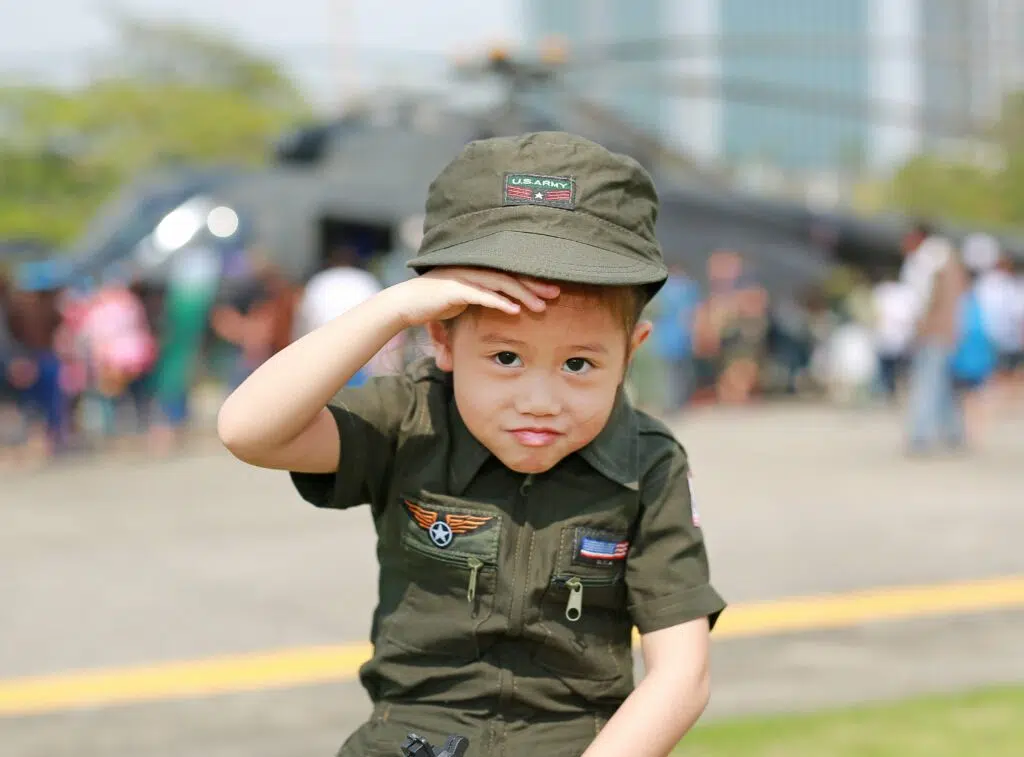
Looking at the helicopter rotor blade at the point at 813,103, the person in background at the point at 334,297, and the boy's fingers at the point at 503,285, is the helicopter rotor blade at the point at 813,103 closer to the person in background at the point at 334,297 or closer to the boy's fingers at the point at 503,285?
the person in background at the point at 334,297

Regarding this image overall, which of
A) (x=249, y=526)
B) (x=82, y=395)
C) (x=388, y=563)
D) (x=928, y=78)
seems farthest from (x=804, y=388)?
(x=928, y=78)

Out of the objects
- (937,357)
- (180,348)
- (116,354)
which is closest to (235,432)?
(937,357)

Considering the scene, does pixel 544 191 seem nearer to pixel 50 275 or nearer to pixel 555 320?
pixel 555 320

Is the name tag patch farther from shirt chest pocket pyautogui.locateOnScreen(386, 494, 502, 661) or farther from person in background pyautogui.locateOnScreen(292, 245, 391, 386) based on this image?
person in background pyautogui.locateOnScreen(292, 245, 391, 386)

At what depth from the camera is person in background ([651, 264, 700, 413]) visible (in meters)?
13.8

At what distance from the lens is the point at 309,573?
6.64 m

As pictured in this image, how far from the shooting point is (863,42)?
11867 mm

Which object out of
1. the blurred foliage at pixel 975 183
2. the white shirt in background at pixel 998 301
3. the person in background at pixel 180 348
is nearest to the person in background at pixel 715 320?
the white shirt in background at pixel 998 301

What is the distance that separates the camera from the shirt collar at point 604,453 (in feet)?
6.50

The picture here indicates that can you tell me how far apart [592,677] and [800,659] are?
3235 mm

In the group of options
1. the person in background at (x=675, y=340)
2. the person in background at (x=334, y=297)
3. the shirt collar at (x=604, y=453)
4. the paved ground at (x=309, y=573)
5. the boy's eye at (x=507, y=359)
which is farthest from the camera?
the person in background at (x=675, y=340)

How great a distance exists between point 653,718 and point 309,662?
3.39 meters

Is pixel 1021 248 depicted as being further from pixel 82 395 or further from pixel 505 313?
pixel 505 313

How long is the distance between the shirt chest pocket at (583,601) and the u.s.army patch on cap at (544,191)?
1.58ft
